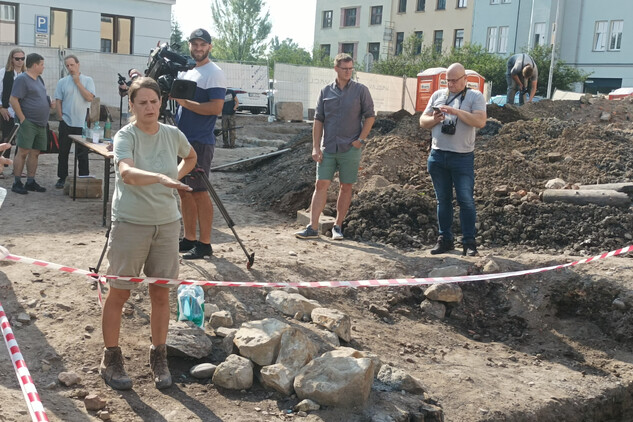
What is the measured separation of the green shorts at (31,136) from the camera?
30.3ft

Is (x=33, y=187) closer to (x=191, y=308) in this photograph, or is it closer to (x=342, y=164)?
(x=342, y=164)

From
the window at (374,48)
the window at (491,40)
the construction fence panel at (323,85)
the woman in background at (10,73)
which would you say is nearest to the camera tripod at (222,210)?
the woman in background at (10,73)

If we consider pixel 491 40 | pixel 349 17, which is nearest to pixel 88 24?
pixel 491 40

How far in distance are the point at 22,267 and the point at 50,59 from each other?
17372 mm

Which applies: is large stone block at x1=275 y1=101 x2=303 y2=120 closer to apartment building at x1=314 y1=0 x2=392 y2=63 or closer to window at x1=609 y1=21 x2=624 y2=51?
window at x1=609 y1=21 x2=624 y2=51

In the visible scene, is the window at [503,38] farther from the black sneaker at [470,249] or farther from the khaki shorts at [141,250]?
the khaki shorts at [141,250]

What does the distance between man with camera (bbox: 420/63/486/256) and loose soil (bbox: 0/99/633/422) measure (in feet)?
1.83

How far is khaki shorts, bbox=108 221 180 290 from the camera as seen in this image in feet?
13.7

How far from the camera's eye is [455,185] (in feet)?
23.6

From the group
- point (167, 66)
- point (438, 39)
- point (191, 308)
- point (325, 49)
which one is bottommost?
point (191, 308)

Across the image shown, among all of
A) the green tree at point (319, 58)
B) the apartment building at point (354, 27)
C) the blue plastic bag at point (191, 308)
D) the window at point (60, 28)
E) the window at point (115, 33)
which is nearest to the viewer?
the blue plastic bag at point (191, 308)

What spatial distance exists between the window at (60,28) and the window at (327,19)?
113 ft

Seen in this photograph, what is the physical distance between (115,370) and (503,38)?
46057mm

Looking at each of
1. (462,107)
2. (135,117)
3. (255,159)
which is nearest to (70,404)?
(135,117)
